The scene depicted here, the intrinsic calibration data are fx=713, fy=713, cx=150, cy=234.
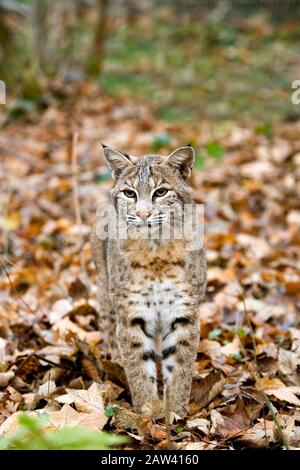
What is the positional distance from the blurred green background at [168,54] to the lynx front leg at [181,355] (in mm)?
7184

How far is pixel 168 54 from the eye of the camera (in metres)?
18.8

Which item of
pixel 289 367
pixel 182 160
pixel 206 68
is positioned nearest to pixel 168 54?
pixel 206 68

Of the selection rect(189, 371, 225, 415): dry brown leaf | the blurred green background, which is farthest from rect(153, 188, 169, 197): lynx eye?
the blurred green background

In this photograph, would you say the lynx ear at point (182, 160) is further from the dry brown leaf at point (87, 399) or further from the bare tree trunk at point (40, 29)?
the bare tree trunk at point (40, 29)

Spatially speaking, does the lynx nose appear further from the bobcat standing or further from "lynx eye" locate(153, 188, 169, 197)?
"lynx eye" locate(153, 188, 169, 197)

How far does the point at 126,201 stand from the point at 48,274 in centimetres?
272

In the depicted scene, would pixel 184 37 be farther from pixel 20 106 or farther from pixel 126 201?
pixel 126 201

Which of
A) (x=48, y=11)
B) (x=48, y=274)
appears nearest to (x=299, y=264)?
(x=48, y=274)

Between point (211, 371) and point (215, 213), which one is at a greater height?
point (215, 213)

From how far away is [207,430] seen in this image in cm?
377

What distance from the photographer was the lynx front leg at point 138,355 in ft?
13.6

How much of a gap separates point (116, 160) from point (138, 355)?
1.23 metres

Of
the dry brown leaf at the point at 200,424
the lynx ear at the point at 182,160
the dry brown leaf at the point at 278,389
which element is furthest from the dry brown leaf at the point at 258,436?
the lynx ear at the point at 182,160

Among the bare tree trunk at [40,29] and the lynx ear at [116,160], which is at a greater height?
the bare tree trunk at [40,29]
